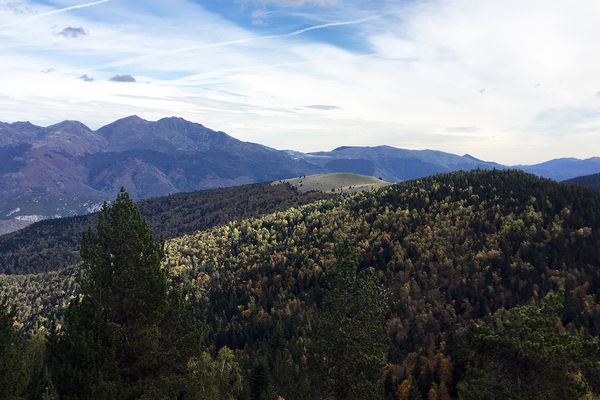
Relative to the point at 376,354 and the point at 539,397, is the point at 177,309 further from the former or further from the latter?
the point at 539,397

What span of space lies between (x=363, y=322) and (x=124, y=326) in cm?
2140

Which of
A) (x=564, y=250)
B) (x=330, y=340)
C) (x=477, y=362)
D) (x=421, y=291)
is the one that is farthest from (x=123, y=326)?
(x=564, y=250)

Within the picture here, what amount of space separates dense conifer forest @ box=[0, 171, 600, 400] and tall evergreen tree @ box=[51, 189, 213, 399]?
0.36 feet

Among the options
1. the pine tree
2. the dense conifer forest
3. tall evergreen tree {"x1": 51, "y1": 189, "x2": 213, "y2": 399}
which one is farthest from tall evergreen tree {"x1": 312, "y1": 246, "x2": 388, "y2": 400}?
the pine tree

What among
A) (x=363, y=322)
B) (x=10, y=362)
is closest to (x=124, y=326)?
(x=10, y=362)

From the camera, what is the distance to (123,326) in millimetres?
33375

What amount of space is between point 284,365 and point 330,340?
47.1m

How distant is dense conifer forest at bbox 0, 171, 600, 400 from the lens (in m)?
31.3

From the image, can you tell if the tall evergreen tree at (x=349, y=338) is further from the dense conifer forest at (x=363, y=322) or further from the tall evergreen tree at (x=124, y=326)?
the tall evergreen tree at (x=124, y=326)

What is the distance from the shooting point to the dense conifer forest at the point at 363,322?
1232 inches

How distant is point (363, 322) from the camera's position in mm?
43625

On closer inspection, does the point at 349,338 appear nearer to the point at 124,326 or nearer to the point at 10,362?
the point at 124,326

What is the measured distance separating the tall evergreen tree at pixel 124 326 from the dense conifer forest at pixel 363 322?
0.36 ft

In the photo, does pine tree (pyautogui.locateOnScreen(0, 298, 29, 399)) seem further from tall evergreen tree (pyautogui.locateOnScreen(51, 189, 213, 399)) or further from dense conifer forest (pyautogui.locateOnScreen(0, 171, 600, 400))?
tall evergreen tree (pyautogui.locateOnScreen(51, 189, 213, 399))
